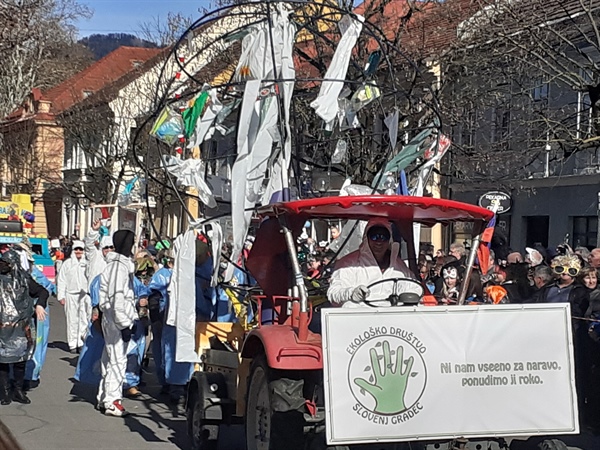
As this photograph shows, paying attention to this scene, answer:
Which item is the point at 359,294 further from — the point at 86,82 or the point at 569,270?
the point at 86,82

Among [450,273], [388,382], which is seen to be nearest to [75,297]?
[450,273]

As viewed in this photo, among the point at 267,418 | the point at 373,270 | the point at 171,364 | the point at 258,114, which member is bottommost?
the point at 171,364

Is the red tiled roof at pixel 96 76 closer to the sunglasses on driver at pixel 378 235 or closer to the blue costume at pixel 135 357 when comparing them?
the blue costume at pixel 135 357

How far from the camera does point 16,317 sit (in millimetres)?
10914

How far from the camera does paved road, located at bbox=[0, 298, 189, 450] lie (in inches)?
364

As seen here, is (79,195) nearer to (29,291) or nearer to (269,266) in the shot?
(29,291)

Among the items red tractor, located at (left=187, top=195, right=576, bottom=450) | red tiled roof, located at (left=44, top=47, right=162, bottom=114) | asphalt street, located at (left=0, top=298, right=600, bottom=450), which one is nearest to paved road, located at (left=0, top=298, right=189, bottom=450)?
asphalt street, located at (left=0, top=298, right=600, bottom=450)

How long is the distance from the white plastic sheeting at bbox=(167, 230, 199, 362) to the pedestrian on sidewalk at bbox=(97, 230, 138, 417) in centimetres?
164

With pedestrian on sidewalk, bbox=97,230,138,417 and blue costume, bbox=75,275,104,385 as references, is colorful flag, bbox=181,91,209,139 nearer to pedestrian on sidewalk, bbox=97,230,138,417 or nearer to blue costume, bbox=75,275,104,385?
pedestrian on sidewalk, bbox=97,230,138,417

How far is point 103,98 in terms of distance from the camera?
145 feet

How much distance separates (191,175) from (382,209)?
240cm

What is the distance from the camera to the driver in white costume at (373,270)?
23.0 feet

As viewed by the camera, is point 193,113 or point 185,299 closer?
point 185,299

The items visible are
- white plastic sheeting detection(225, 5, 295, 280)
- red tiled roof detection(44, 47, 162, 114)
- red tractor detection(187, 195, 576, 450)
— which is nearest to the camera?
red tractor detection(187, 195, 576, 450)
